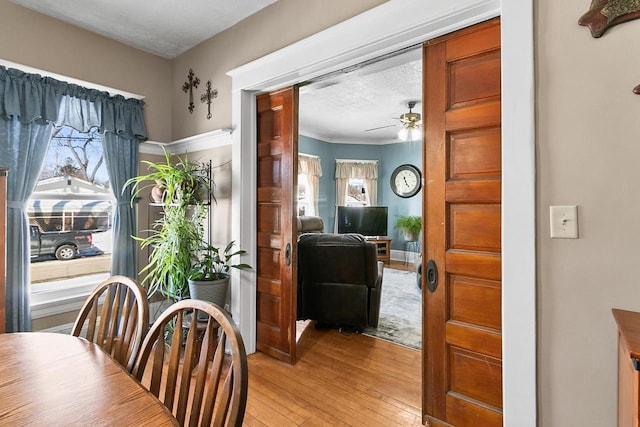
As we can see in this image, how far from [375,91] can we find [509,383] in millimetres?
3577

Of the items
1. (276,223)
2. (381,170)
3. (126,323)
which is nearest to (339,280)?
(276,223)

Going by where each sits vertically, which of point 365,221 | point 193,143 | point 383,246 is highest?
point 193,143

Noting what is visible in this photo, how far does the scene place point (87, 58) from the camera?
2701mm

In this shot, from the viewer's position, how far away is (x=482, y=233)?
1.60 m

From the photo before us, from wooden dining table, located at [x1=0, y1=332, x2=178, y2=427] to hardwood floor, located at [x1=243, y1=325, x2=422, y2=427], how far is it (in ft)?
3.47

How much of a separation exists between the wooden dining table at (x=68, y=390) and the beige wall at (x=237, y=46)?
200cm

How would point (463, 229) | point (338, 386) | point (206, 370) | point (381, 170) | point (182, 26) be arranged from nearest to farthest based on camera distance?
point (206, 370) → point (463, 229) → point (338, 386) → point (182, 26) → point (381, 170)

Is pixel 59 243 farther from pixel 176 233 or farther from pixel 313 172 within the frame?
pixel 313 172

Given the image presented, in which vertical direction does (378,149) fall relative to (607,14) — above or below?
above

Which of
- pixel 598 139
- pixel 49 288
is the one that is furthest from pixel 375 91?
pixel 49 288

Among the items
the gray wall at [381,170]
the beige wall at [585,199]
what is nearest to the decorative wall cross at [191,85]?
the beige wall at [585,199]


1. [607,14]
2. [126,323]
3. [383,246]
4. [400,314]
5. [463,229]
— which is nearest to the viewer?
[607,14]

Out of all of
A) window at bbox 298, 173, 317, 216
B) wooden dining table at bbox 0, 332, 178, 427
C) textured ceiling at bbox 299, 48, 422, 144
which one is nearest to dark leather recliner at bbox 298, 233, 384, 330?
textured ceiling at bbox 299, 48, 422, 144

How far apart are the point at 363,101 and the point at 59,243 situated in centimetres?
384
